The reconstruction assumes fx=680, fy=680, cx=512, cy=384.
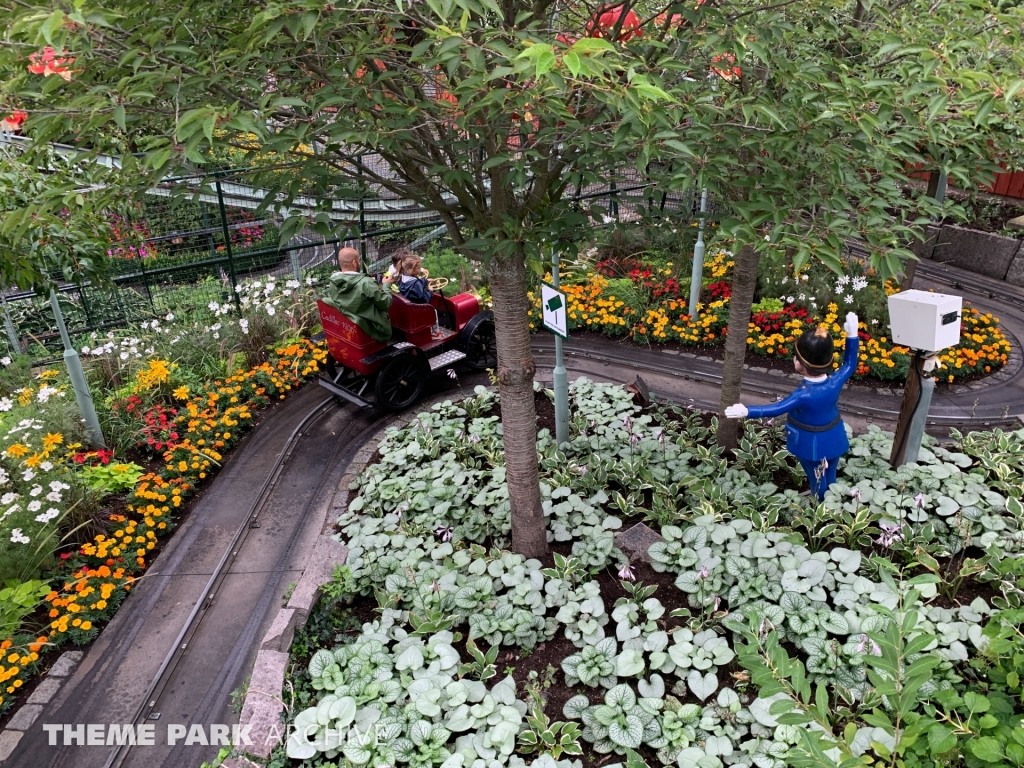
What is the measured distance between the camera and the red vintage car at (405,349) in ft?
19.0

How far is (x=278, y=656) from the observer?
3438mm

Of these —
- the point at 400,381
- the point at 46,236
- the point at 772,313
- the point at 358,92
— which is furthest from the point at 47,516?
the point at 772,313

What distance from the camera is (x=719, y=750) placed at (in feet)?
9.26

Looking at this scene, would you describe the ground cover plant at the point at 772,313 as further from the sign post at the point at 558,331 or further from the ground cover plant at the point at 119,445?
the ground cover plant at the point at 119,445

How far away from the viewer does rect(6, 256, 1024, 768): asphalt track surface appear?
11.5 feet

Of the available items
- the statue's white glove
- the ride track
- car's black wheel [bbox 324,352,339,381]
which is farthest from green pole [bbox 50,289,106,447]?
the statue's white glove

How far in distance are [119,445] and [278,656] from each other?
2945 millimetres

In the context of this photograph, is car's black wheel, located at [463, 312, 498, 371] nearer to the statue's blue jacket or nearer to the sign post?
the sign post

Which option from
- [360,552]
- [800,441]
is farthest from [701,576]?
[360,552]

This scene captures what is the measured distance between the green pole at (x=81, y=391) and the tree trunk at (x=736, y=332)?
4.78m

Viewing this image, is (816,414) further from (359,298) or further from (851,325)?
(359,298)

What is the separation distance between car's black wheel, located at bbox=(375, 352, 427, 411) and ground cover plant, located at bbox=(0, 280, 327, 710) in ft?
3.48

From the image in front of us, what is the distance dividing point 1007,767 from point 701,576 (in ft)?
4.48

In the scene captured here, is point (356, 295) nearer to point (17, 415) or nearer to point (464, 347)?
point (464, 347)
